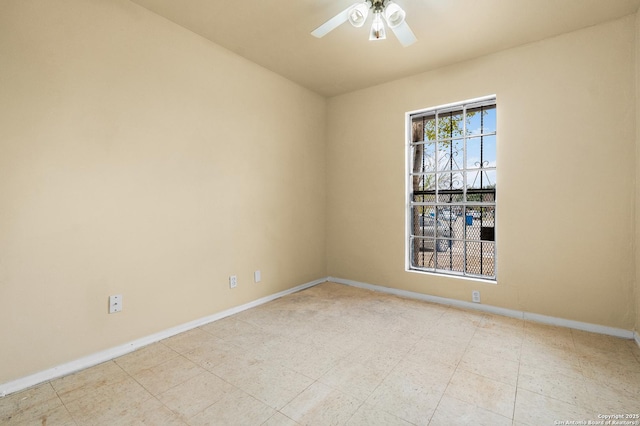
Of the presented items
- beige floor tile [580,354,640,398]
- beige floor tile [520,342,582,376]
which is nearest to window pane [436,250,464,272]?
beige floor tile [520,342,582,376]

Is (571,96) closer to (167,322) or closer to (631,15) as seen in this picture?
(631,15)

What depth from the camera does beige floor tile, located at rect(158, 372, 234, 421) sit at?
163 centimetres

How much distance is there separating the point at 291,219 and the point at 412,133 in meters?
1.85

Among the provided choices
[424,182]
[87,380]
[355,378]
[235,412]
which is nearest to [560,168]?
[424,182]

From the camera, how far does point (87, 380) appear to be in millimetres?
1894

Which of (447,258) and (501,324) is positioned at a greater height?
(447,258)

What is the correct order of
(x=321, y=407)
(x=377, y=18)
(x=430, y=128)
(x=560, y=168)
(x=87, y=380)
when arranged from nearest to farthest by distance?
(x=321, y=407)
(x=87, y=380)
(x=377, y=18)
(x=560, y=168)
(x=430, y=128)

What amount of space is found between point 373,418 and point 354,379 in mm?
349

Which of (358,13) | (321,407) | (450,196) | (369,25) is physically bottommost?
(321,407)

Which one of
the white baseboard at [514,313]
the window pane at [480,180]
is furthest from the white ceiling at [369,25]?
the white baseboard at [514,313]

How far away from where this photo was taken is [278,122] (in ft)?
11.7

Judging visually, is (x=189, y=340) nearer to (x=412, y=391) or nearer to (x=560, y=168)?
(x=412, y=391)

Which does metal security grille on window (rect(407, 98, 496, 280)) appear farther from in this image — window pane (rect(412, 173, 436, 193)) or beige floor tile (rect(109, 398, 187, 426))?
beige floor tile (rect(109, 398, 187, 426))

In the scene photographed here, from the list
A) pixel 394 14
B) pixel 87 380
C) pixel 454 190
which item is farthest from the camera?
pixel 454 190
